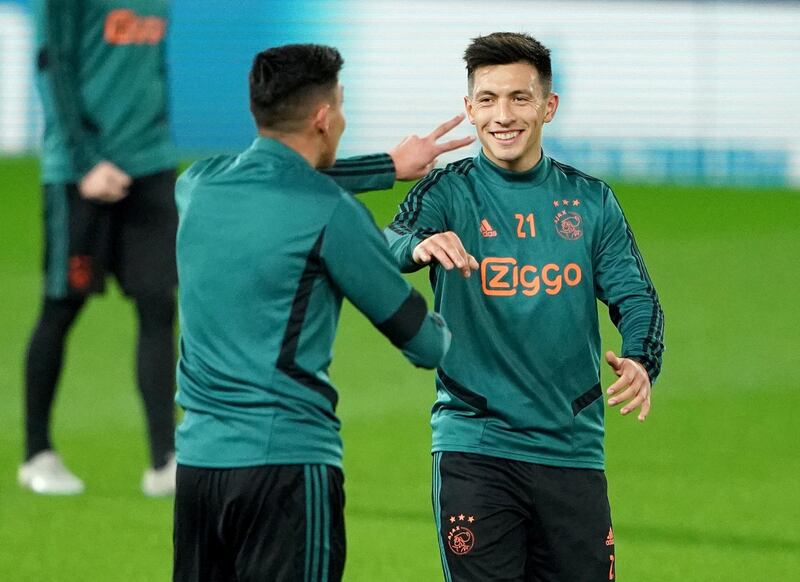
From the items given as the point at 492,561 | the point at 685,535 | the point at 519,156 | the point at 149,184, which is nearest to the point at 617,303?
the point at 519,156

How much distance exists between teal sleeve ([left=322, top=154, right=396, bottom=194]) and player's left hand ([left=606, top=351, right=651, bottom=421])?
29.1 inches

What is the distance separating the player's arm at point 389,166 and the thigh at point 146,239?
284 cm

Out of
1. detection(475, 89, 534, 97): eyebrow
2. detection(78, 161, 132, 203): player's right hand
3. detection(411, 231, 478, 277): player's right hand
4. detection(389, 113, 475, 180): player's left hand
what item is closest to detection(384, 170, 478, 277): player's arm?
detection(411, 231, 478, 277): player's right hand

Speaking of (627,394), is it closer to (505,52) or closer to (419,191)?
(419,191)

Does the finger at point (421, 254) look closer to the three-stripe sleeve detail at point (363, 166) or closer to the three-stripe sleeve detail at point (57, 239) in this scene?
the three-stripe sleeve detail at point (363, 166)

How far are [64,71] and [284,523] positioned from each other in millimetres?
3714

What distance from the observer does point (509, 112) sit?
439cm

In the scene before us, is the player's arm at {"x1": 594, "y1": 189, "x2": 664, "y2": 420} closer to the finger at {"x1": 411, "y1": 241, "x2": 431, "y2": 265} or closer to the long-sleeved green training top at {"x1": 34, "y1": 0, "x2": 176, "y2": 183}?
the finger at {"x1": 411, "y1": 241, "x2": 431, "y2": 265}

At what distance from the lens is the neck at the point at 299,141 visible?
12.0 ft

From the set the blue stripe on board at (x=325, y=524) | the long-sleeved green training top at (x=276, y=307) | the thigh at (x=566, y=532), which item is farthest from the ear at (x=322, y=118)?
the thigh at (x=566, y=532)

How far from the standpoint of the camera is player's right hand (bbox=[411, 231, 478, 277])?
3.79 metres

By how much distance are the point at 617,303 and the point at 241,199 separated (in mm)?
1195

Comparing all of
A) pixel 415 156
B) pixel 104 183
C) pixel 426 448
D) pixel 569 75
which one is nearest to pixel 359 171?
pixel 415 156

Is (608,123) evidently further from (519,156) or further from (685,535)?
(519,156)
